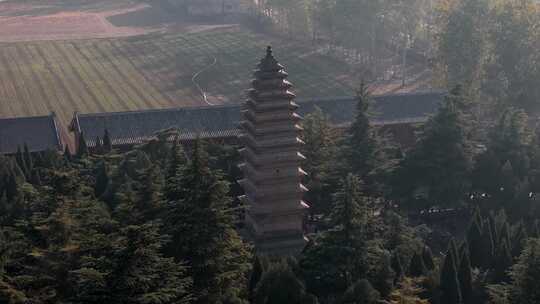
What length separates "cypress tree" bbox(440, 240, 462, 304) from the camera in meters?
35.3

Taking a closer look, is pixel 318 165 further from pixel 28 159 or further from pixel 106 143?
pixel 28 159

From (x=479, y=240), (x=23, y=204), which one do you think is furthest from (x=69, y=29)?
(x=479, y=240)

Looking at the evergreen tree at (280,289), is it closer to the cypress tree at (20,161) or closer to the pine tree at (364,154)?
the pine tree at (364,154)

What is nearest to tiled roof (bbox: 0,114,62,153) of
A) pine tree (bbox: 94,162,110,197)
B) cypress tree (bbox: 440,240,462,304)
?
pine tree (bbox: 94,162,110,197)

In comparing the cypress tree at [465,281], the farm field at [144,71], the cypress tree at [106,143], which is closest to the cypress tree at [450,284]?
the cypress tree at [465,281]

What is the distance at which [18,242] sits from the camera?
110 feet

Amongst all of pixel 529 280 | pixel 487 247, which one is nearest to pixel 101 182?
pixel 487 247

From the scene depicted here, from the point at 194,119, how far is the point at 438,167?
818 inches

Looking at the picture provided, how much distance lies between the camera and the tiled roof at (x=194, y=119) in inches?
2400

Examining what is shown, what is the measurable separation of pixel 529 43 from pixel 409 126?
60.7 ft

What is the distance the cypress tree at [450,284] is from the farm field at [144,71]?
48.0 meters

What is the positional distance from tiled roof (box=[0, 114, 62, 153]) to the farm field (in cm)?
1230

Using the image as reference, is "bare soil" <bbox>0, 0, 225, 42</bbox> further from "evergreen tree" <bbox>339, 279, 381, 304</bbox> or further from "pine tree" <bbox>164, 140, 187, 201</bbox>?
"evergreen tree" <bbox>339, 279, 381, 304</bbox>

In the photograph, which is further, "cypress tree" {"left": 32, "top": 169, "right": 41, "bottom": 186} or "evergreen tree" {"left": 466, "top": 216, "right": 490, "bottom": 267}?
"cypress tree" {"left": 32, "top": 169, "right": 41, "bottom": 186}
